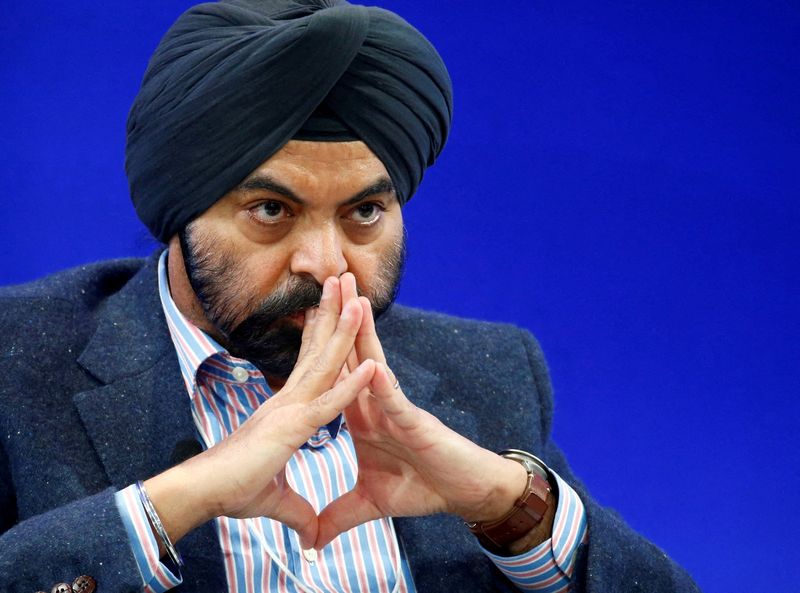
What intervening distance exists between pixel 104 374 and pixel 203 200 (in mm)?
272

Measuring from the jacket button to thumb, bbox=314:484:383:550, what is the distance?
0.30m

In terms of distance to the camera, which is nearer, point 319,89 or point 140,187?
point 319,89

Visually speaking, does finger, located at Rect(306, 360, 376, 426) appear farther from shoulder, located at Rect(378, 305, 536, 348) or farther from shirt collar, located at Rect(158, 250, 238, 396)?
shoulder, located at Rect(378, 305, 536, 348)

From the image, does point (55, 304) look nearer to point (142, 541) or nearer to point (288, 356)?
point (288, 356)

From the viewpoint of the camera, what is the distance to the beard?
1.56 meters

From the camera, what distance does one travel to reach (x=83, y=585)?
129 centimetres

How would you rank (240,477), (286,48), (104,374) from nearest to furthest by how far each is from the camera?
1. (240,477)
2. (286,48)
3. (104,374)

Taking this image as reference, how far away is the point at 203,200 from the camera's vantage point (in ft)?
5.12

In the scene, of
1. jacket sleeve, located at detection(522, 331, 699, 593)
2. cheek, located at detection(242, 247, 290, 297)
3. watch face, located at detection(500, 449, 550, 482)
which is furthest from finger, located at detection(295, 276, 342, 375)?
jacket sleeve, located at detection(522, 331, 699, 593)

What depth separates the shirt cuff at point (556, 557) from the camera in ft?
5.08

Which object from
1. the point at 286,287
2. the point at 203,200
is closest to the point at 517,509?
the point at 286,287

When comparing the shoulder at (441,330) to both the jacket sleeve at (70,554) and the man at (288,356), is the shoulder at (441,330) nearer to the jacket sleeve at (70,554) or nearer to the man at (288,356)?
the man at (288,356)

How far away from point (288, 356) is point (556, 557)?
441mm

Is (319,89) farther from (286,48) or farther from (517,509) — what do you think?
(517,509)
